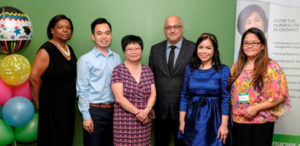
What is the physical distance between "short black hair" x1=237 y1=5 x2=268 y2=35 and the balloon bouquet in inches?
84.2

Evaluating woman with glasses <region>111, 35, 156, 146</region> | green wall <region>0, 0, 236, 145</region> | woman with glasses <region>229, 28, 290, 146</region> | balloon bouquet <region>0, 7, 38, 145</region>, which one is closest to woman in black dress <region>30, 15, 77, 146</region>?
balloon bouquet <region>0, 7, 38, 145</region>

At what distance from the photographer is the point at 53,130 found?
2.54m

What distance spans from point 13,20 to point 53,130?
110 centimetres

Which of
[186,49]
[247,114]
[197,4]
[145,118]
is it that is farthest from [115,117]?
[197,4]

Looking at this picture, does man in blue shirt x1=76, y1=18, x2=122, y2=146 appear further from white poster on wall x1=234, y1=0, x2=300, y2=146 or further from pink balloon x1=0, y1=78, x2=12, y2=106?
white poster on wall x1=234, y1=0, x2=300, y2=146

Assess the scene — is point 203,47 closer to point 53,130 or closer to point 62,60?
point 62,60

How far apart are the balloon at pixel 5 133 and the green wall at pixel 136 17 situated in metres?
0.88

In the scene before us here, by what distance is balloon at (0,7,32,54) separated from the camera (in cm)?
244

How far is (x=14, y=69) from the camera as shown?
2414mm

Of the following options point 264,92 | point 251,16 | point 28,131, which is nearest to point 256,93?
point 264,92

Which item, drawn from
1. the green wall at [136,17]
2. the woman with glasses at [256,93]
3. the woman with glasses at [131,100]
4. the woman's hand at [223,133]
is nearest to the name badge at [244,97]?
the woman with glasses at [256,93]

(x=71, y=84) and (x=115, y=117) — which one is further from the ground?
(x=71, y=84)

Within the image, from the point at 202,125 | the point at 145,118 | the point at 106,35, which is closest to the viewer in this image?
the point at 202,125

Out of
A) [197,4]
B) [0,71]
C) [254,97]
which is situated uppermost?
[197,4]
